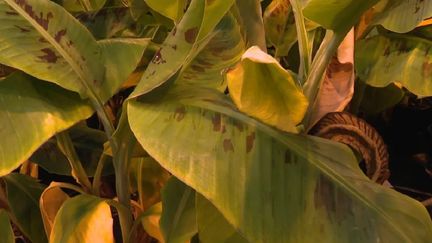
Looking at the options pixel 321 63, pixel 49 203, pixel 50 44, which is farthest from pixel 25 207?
pixel 321 63

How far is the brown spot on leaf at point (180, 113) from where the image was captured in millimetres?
587

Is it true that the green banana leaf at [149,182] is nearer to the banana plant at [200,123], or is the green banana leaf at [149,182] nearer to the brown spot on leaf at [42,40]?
the banana plant at [200,123]

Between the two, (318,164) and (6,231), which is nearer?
(318,164)

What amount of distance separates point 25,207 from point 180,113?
383 mm

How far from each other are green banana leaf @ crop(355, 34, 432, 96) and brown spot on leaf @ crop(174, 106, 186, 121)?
41 centimetres

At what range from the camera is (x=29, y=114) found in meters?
0.64

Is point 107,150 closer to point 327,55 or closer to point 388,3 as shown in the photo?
point 327,55

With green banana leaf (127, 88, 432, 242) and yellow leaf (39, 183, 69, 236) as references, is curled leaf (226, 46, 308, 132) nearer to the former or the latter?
green banana leaf (127, 88, 432, 242)

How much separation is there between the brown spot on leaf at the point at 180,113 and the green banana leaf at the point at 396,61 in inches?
16.0

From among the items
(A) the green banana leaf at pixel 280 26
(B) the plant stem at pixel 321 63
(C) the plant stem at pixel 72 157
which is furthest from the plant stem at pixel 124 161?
(A) the green banana leaf at pixel 280 26

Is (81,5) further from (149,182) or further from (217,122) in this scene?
(217,122)

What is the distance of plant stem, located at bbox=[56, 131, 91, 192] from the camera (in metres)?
0.81

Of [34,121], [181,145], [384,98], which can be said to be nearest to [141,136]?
[181,145]

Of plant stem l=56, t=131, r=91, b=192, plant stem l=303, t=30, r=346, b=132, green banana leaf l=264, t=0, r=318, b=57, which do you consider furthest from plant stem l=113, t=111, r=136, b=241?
green banana leaf l=264, t=0, r=318, b=57
